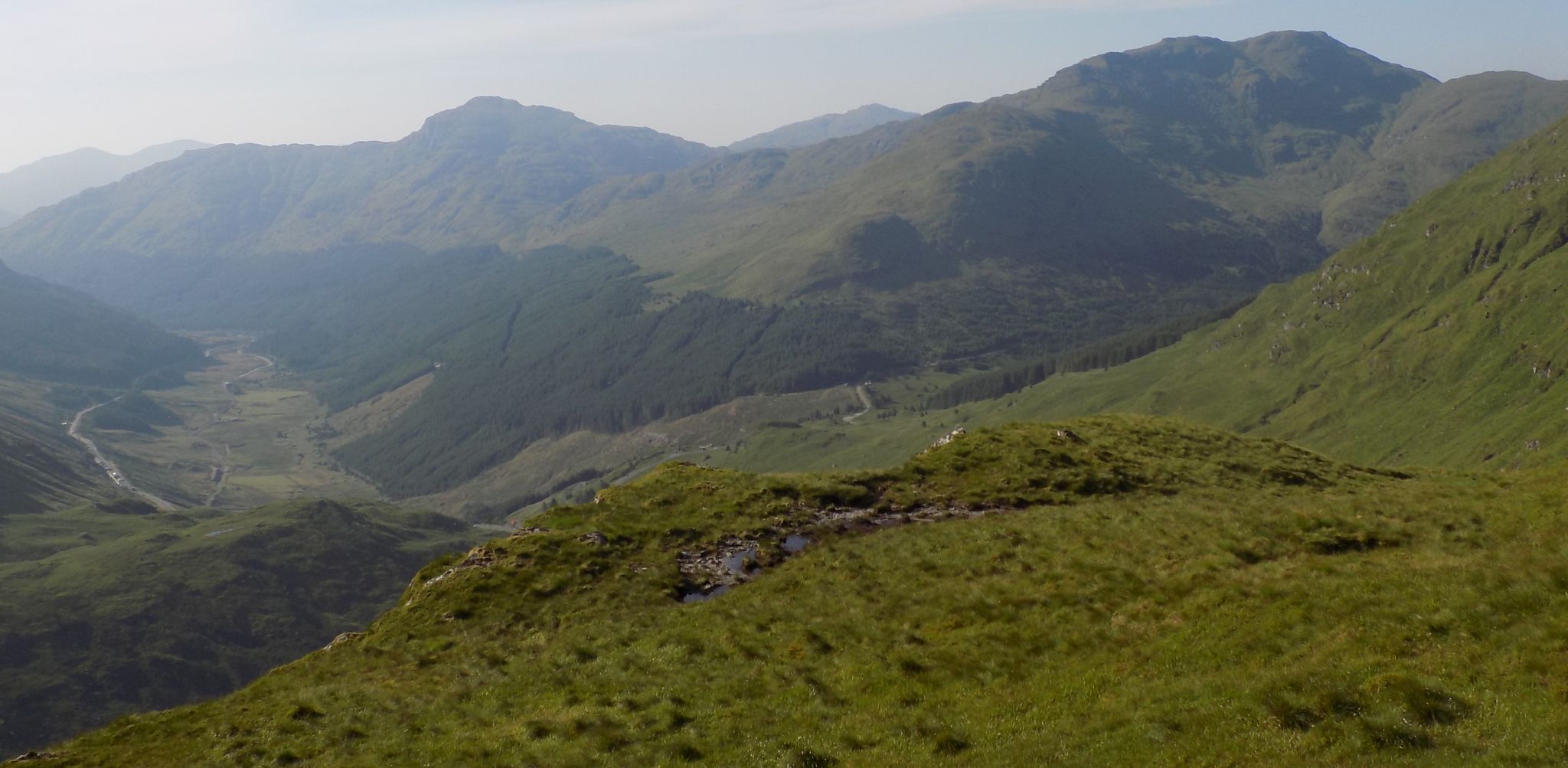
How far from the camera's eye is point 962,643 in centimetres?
3322

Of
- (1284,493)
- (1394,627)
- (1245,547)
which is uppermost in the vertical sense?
(1394,627)

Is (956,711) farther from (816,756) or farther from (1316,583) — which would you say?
(1316,583)

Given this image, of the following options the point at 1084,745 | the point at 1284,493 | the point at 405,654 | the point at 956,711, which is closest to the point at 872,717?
the point at 956,711

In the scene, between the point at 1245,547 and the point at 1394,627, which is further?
the point at 1245,547

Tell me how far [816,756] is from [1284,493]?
4449 centimetres

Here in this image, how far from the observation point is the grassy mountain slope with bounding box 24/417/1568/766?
22.5m

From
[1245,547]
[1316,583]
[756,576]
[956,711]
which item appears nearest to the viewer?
[956,711]

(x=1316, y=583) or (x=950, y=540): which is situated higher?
(x=1316, y=583)

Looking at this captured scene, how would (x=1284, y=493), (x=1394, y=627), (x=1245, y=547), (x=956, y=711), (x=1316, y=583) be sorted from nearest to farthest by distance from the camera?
(x=1394, y=627) < (x=956, y=711) < (x=1316, y=583) < (x=1245, y=547) < (x=1284, y=493)

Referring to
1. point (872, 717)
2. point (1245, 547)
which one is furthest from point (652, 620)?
point (1245, 547)

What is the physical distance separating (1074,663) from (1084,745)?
6.36 meters

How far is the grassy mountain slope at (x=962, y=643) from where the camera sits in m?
22.5

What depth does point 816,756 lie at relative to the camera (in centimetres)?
2569

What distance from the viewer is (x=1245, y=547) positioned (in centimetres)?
3856
